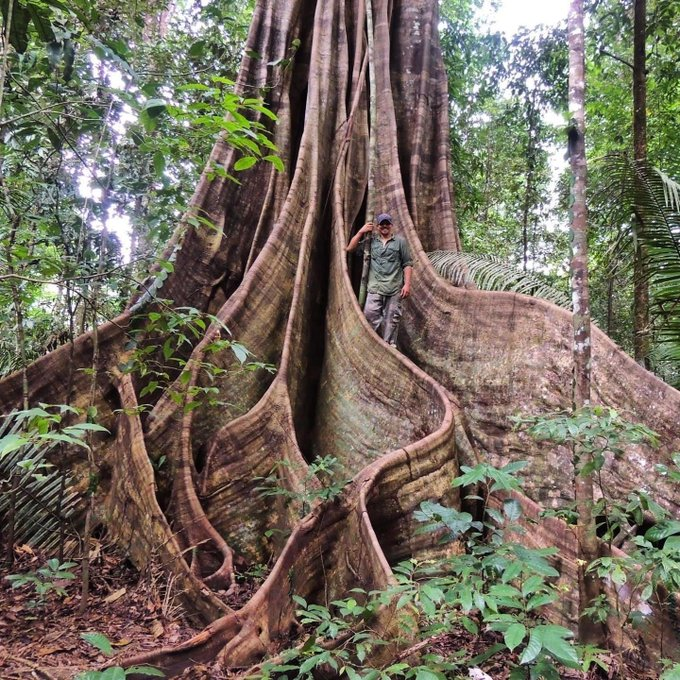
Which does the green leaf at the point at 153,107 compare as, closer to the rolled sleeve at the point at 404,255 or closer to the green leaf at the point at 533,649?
the green leaf at the point at 533,649

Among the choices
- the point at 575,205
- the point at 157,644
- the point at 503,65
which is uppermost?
the point at 503,65

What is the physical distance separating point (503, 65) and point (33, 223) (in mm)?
6418

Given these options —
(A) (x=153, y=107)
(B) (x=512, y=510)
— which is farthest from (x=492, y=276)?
(A) (x=153, y=107)

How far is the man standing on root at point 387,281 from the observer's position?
428cm

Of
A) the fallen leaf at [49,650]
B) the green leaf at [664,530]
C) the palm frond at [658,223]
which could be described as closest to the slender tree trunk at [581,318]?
the green leaf at [664,530]

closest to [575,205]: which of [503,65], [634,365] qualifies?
[634,365]

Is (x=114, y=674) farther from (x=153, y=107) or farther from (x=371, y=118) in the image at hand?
(x=371, y=118)

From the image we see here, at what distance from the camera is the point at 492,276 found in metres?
4.17

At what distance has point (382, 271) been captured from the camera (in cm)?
433

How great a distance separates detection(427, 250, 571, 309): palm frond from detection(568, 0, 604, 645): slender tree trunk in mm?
1337

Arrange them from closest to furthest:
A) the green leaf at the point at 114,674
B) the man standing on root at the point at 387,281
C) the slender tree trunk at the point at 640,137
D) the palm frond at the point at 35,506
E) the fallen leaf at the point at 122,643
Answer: the green leaf at the point at 114,674
the fallen leaf at the point at 122,643
the palm frond at the point at 35,506
the man standing on root at the point at 387,281
the slender tree trunk at the point at 640,137

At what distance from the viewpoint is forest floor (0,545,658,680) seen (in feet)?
Result: 7.48

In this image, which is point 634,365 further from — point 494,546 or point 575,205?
point 494,546

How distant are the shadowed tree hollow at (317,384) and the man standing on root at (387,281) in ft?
0.57
